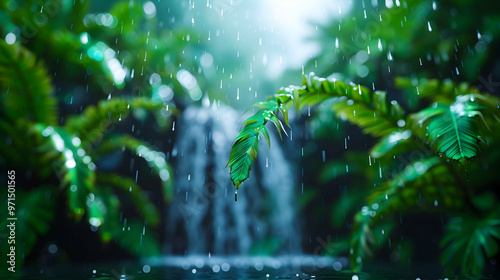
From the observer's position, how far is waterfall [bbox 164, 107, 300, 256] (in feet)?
26.8

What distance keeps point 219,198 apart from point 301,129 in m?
2.47

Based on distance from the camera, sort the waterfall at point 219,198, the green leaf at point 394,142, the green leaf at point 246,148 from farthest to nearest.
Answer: the waterfall at point 219,198, the green leaf at point 394,142, the green leaf at point 246,148

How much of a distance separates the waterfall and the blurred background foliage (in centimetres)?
41

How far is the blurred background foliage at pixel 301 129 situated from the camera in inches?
129

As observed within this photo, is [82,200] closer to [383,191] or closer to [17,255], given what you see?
[17,255]

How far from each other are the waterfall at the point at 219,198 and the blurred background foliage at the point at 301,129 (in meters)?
0.41

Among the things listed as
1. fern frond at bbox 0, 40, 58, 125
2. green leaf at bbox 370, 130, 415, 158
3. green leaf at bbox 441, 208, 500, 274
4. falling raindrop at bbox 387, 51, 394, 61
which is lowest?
green leaf at bbox 441, 208, 500, 274

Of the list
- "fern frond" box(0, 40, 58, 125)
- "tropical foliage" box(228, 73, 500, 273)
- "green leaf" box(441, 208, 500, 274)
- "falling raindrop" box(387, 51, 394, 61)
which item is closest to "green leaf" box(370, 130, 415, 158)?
"tropical foliage" box(228, 73, 500, 273)

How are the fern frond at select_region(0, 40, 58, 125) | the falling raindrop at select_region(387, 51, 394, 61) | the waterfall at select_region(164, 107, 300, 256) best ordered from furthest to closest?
the waterfall at select_region(164, 107, 300, 256)
the falling raindrop at select_region(387, 51, 394, 61)
the fern frond at select_region(0, 40, 58, 125)

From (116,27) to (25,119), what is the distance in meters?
2.12

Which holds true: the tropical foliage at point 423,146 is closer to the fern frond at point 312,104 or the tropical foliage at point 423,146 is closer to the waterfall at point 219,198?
the fern frond at point 312,104

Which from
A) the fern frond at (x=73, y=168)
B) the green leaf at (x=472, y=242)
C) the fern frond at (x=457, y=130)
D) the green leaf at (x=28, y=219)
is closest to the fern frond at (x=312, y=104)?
the fern frond at (x=457, y=130)

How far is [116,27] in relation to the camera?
5918 mm

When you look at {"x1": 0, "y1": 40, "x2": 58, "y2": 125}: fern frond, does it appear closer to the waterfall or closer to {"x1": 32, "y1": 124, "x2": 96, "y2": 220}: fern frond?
{"x1": 32, "y1": 124, "x2": 96, "y2": 220}: fern frond
